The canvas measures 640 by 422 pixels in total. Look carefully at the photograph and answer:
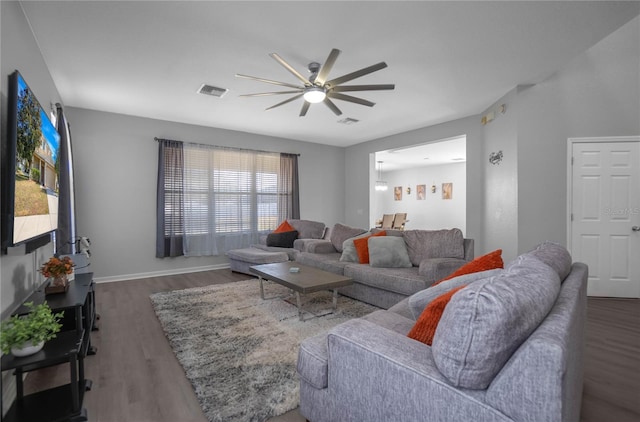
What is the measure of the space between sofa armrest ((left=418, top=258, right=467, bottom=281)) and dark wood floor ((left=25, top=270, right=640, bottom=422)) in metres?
1.19

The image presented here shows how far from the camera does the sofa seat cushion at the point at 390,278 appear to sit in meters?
3.03

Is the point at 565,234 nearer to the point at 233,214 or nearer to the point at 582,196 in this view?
the point at 582,196

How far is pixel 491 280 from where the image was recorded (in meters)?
1.04

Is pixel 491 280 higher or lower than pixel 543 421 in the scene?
higher

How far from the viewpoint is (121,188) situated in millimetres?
4887


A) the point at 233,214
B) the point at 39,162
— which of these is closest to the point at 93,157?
the point at 233,214

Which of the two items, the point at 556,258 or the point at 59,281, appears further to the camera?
the point at 59,281

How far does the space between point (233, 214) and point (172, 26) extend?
3.76 m

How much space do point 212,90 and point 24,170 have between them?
2437 millimetres

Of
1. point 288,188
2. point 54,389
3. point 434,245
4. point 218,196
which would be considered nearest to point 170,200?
point 218,196

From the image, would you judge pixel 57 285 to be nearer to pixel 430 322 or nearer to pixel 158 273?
pixel 430 322

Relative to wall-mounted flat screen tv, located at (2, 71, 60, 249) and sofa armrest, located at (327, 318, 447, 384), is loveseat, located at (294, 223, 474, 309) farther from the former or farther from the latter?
wall-mounted flat screen tv, located at (2, 71, 60, 249)

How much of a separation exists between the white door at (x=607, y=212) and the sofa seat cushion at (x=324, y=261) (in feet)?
9.84

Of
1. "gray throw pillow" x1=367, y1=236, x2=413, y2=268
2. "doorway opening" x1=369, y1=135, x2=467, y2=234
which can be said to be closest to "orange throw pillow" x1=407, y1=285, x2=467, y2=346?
"gray throw pillow" x1=367, y1=236, x2=413, y2=268
